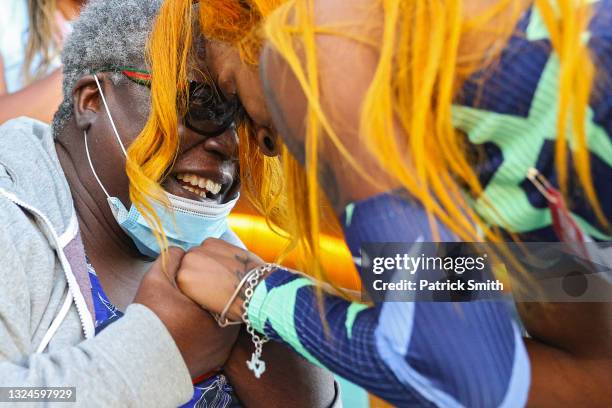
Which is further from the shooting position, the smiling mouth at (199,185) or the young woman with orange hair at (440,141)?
the smiling mouth at (199,185)

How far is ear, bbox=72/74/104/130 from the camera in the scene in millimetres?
2127

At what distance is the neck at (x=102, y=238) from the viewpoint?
83.0 inches

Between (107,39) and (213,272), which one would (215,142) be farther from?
(213,272)

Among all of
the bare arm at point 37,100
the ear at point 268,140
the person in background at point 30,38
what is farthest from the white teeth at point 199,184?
the person in background at point 30,38

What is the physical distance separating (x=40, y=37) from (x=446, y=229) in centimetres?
216

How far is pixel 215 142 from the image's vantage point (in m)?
2.13

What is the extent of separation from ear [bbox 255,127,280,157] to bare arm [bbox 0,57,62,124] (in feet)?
3.18

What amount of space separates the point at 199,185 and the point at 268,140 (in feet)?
1.09

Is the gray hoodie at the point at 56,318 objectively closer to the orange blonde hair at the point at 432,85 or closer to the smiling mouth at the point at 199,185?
the smiling mouth at the point at 199,185

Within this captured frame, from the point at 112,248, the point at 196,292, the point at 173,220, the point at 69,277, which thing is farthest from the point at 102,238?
the point at 196,292

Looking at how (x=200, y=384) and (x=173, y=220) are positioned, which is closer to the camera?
(x=200, y=384)

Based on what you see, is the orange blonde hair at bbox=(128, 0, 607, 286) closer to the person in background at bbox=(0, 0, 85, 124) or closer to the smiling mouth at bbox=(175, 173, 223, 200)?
the smiling mouth at bbox=(175, 173, 223, 200)

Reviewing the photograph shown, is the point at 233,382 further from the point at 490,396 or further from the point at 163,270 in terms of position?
the point at 490,396

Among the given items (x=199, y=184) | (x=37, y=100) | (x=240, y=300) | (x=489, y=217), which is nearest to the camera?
(x=489, y=217)
